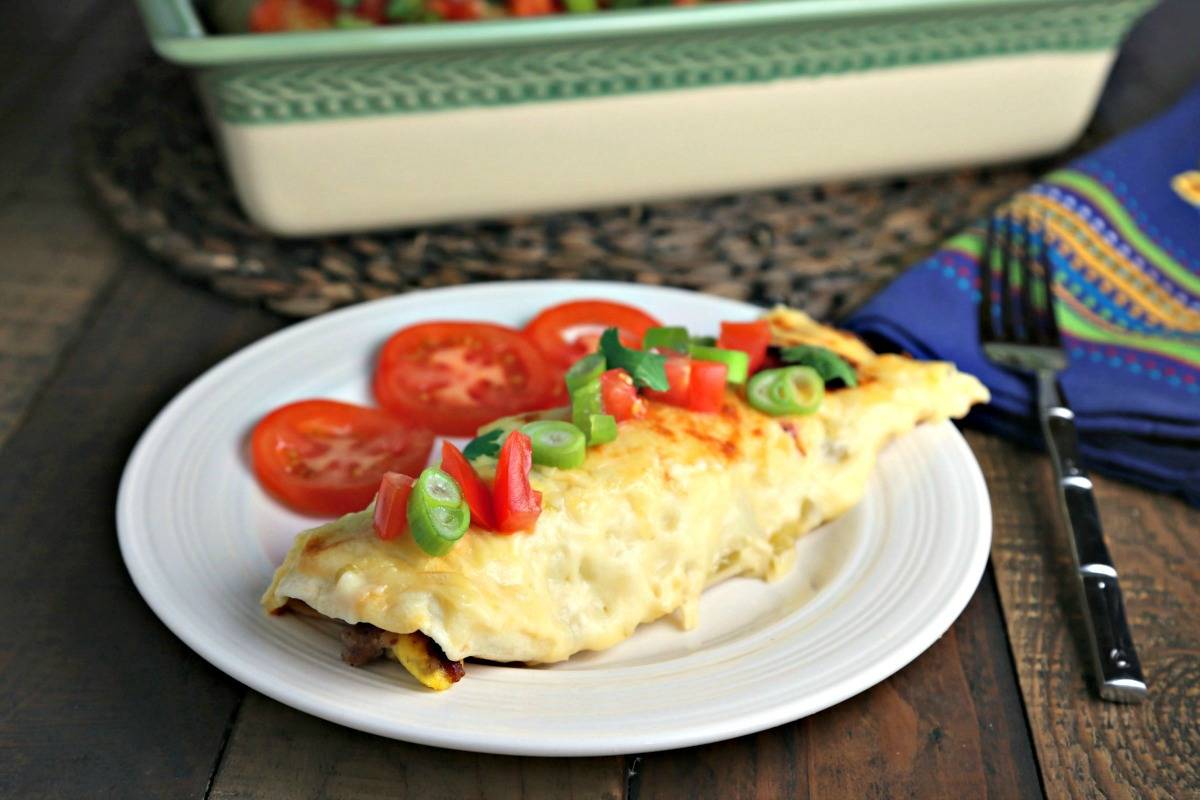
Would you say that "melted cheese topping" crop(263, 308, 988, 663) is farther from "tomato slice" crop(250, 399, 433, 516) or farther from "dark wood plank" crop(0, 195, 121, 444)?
"dark wood plank" crop(0, 195, 121, 444)

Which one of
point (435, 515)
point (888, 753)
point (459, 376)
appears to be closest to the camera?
point (435, 515)

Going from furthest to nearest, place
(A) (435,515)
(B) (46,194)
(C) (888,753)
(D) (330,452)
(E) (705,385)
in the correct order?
(B) (46,194) → (D) (330,452) → (E) (705,385) → (C) (888,753) → (A) (435,515)

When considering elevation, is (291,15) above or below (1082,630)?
above

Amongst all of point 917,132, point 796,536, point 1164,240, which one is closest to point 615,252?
point 917,132

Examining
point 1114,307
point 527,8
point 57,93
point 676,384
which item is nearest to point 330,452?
point 676,384

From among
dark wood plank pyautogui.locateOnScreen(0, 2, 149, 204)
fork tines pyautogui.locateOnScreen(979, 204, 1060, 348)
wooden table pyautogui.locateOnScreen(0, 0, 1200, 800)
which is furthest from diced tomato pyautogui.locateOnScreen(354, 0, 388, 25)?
fork tines pyautogui.locateOnScreen(979, 204, 1060, 348)

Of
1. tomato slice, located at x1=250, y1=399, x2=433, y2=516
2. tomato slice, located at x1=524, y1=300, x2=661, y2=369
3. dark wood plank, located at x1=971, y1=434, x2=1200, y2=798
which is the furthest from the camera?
tomato slice, located at x1=524, y1=300, x2=661, y2=369

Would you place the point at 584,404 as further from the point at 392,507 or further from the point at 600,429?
the point at 392,507
